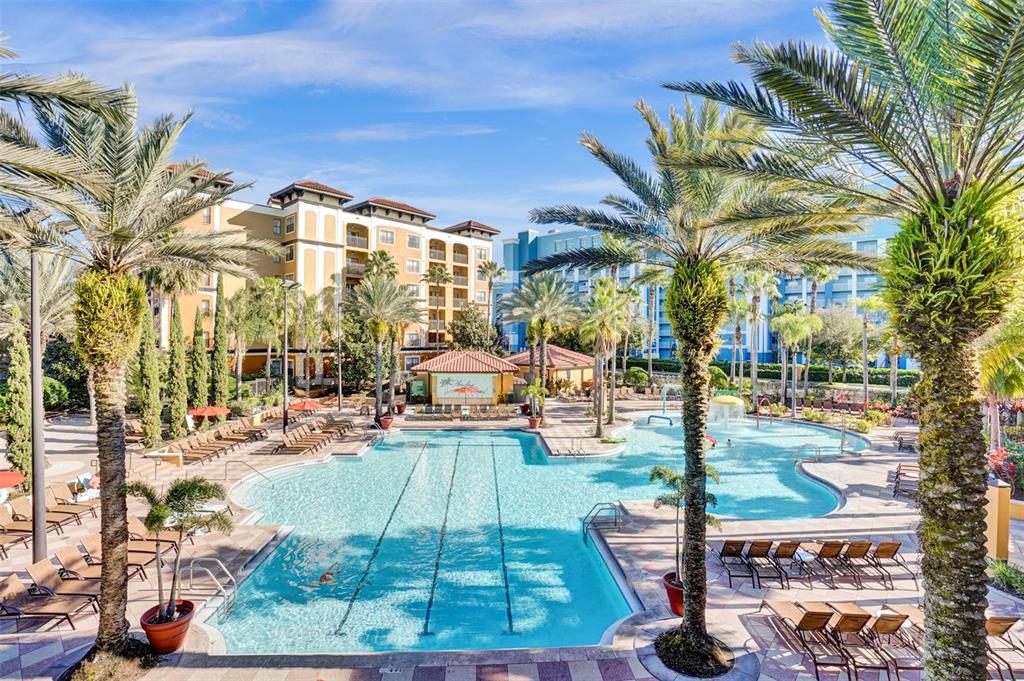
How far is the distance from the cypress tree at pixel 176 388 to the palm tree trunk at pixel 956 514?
87.5 ft

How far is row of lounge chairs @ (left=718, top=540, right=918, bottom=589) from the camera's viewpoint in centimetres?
1112

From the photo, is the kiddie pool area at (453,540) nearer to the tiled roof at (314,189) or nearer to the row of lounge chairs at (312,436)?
the row of lounge chairs at (312,436)

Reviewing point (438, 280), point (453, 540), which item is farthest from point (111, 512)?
point (438, 280)

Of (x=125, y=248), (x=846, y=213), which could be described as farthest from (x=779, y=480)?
(x=125, y=248)

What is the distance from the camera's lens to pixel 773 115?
6.54 m

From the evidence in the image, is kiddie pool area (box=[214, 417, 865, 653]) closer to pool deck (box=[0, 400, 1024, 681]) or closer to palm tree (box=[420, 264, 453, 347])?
pool deck (box=[0, 400, 1024, 681])

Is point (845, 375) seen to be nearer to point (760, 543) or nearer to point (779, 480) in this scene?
point (779, 480)

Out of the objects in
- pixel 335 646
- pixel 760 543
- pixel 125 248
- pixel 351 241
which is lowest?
pixel 335 646

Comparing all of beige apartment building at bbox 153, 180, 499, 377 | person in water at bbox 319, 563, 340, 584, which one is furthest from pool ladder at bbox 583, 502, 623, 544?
beige apartment building at bbox 153, 180, 499, 377

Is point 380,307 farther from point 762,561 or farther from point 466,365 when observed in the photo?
point 762,561

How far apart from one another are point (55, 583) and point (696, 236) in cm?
1304

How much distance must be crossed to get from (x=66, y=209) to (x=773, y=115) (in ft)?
28.9

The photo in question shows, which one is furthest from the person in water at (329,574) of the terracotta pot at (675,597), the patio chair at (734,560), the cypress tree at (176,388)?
the cypress tree at (176,388)

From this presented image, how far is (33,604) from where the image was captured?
376 inches
